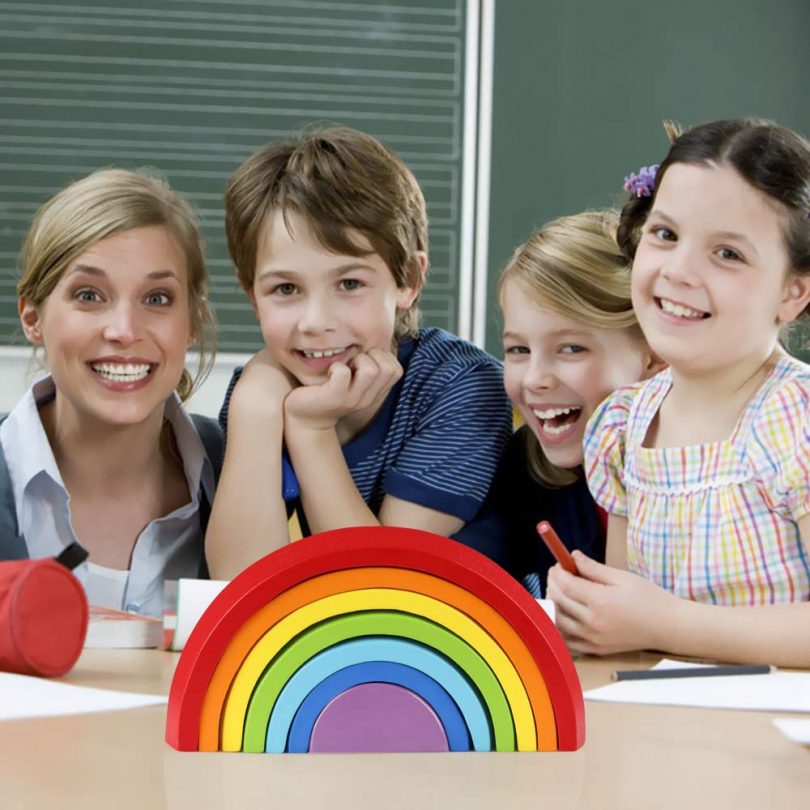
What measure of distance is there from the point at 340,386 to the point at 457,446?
17 cm

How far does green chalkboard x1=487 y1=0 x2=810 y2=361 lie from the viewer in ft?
10.1

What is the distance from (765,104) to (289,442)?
6.92ft

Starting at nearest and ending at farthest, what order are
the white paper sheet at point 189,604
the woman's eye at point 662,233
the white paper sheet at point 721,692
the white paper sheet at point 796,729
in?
the white paper sheet at point 796,729
the white paper sheet at point 721,692
the white paper sheet at point 189,604
the woman's eye at point 662,233

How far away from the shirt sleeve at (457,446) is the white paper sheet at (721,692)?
0.67m

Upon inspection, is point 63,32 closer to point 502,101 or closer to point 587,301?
point 502,101

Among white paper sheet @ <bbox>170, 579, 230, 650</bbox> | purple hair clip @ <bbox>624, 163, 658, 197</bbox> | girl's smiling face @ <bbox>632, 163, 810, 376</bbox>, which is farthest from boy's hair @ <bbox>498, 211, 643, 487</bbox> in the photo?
white paper sheet @ <bbox>170, 579, 230, 650</bbox>

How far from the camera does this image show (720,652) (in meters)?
0.98

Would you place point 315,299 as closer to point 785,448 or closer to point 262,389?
point 262,389

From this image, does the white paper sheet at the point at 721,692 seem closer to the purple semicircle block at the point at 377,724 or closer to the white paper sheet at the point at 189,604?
the purple semicircle block at the point at 377,724

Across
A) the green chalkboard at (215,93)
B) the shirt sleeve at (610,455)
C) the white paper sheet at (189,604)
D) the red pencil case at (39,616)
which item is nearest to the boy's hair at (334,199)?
the shirt sleeve at (610,455)

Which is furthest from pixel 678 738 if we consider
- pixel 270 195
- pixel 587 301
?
pixel 270 195

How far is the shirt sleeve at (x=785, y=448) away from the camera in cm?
113

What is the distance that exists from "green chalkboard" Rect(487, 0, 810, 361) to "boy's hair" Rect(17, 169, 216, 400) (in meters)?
1.53

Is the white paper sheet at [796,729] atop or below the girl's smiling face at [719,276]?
below
